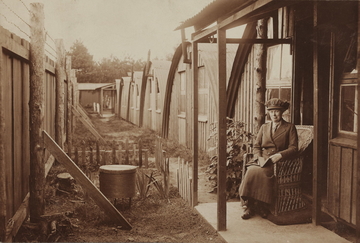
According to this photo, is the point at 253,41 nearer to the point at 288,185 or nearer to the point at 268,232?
the point at 288,185

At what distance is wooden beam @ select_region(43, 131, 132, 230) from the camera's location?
4832 mm

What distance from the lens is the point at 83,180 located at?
5.02 metres

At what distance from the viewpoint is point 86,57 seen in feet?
167

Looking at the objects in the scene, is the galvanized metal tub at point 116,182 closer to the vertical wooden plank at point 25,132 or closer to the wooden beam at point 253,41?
the vertical wooden plank at point 25,132

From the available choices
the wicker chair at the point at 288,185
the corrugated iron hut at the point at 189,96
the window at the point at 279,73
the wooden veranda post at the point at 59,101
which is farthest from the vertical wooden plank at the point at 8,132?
the corrugated iron hut at the point at 189,96

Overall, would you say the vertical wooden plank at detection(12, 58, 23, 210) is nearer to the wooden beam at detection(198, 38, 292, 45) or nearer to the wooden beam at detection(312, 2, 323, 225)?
the wooden beam at detection(198, 38, 292, 45)

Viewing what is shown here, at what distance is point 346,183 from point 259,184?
42.3 inches

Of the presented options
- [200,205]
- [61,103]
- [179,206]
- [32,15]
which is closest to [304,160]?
[200,205]

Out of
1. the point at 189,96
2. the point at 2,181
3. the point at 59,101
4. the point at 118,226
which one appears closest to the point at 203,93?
the point at 189,96

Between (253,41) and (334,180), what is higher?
(253,41)

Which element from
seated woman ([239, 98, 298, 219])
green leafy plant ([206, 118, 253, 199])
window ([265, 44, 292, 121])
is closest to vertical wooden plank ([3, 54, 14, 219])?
seated woman ([239, 98, 298, 219])

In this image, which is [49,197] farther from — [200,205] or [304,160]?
[304,160]

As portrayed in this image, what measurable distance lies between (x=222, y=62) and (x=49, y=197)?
3.66 metres

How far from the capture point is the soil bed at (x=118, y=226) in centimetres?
466
